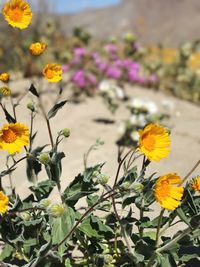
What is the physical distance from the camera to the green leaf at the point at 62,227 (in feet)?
5.82

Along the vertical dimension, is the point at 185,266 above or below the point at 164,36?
above

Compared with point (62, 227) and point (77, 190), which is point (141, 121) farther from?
point (62, 227)

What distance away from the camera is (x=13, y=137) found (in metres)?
1.70

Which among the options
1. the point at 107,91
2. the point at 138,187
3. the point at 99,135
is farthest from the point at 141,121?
the point at 138,187

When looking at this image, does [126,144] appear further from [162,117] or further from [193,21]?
[193,21]

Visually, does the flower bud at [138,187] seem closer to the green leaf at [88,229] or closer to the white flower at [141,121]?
the green leaf at [88,229]

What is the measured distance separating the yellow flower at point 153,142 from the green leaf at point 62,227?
411 millimetres

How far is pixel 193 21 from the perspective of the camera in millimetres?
24578

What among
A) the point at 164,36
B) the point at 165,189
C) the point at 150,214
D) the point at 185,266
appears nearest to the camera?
the point at 165,189

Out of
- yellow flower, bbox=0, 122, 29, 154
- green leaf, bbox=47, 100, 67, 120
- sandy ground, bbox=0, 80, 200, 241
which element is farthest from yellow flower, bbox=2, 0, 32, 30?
sandy ground, bbox=0, 80, 200, 241

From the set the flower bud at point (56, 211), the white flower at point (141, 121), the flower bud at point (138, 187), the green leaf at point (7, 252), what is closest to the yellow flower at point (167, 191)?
the flower bud at point (138, 187)

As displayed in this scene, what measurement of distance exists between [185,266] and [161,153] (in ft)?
2.41

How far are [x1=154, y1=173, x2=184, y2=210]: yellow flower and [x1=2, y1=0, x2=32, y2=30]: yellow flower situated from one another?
0.77 m

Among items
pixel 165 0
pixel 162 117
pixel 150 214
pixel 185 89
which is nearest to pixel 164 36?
pixel 165 0
